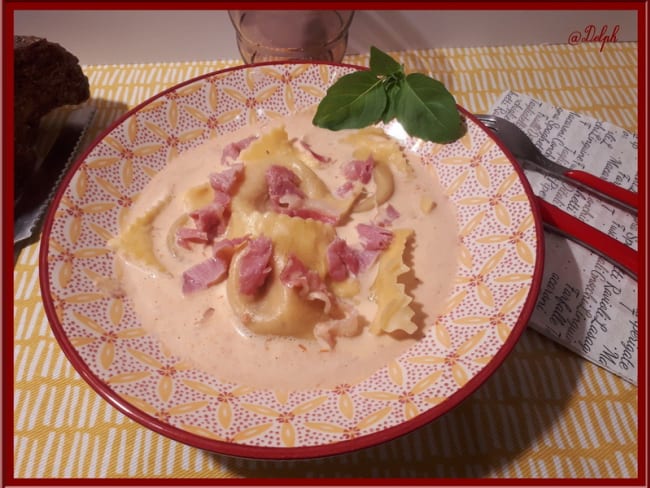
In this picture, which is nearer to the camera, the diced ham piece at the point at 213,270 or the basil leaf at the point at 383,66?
the diced ham piece at the point at 213,270

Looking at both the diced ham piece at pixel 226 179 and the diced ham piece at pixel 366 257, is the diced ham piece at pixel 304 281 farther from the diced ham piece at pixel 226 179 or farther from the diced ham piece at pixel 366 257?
the diced ham piece at pixel 226 179

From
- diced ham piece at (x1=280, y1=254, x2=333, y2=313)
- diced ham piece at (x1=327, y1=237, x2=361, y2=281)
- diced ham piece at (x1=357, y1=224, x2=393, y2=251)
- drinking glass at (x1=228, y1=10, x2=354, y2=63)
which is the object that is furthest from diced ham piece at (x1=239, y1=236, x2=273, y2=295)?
drinking glass at (x1=228, y1=10, x2=354, y2=63)

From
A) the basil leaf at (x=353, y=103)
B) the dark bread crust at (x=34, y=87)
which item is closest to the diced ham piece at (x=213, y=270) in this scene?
the basil leaf at (x=353, y=103)

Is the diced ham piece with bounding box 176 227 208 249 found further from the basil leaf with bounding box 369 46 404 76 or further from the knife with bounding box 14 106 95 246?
the basil leaf with bounding box 369 46 404 76

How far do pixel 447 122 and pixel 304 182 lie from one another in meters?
0.45

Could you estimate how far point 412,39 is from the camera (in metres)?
2.14

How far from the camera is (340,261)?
1318mm

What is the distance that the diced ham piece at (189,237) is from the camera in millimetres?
1397

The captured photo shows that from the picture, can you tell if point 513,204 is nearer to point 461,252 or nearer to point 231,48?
point 461,252

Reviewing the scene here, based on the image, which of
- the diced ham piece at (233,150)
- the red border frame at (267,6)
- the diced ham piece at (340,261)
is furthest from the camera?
the diced ham piece at (233,150)

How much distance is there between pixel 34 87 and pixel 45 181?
298 millimetres

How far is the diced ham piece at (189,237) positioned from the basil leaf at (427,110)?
68cm

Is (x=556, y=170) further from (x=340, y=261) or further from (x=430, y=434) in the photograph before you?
(x=430, y=434)

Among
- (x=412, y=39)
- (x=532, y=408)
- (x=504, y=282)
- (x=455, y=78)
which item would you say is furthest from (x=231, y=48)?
(x=532, y=408)
